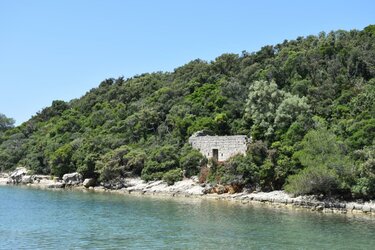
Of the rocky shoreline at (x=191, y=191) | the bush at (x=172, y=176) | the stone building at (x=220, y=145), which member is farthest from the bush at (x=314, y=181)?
the bush at (x=172, y=176)

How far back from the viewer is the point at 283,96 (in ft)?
173

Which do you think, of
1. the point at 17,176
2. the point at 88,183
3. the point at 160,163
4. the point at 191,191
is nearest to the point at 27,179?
Result: the point at 17,176

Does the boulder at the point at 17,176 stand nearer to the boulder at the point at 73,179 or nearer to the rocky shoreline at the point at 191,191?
the rocky shoreline at the point at 191,191

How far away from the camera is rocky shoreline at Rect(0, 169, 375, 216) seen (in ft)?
123

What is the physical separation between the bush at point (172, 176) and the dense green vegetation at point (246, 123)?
4.6 inches

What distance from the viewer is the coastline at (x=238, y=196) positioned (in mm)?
37094

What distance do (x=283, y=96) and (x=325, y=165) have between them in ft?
51.6

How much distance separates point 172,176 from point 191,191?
420 centimetres

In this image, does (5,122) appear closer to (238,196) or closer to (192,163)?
(192,163)

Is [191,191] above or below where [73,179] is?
below

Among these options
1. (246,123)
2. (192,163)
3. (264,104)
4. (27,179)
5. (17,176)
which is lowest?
(27,179)

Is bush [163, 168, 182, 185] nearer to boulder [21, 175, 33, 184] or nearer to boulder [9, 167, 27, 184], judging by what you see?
boulder [21, 175, 33, 184]

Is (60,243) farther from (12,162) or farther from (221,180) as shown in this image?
(12,162)

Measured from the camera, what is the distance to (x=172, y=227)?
29500 mm
